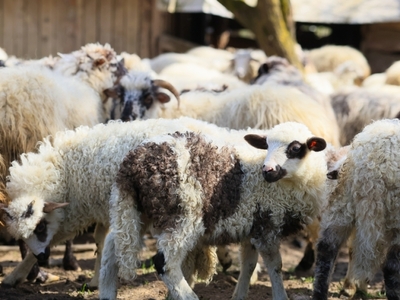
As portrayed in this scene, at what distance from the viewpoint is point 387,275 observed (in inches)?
178

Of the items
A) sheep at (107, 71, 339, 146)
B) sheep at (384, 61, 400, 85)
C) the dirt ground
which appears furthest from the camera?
sheep at (384, 61, 400, 85)

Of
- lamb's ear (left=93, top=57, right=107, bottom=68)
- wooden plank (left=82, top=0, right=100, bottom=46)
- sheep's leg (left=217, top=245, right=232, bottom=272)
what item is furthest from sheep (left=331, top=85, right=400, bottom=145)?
wooden plank (left=82, top=0, right=100, bottom=46)

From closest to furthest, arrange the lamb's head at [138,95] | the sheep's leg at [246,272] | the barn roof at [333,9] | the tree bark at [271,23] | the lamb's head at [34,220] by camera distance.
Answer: the lamb's head at [34,220] < the sheep's leg at [246,272] < the lamb's head at [138,95] < the tree bark at [271,23] < the barn roof at [333,9]

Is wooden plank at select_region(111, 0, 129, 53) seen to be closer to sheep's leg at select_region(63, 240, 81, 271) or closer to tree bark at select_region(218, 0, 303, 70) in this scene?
tree bark at select_region(218, 0, 303, 70)

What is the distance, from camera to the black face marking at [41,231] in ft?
16.7

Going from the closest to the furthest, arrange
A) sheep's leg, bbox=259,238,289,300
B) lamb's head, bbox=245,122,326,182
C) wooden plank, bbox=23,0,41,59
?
1. lamb's head, bbox=245,122,326,182
2. sheep's leg, bbox=259,238,289,300
3. wooden plank, bbox=23,0,41,59

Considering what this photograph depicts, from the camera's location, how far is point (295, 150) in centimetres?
476

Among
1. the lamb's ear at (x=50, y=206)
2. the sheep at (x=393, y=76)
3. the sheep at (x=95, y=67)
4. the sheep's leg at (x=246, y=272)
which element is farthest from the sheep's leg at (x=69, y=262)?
the sheep at (x=393, y=76)

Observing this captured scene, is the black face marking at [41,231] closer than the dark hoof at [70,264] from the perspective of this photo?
Yes

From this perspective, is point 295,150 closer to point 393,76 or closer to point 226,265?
point 226,265

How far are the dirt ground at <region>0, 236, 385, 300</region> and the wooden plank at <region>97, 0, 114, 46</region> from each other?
568 centimetres

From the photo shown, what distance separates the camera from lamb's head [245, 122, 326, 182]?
15.4 feet

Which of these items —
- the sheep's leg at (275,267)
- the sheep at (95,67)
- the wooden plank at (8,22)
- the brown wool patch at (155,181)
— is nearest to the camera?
the brown wool patch at (155,181)

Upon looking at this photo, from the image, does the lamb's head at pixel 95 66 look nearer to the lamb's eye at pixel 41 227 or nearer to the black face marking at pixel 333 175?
the lamb's eye at pixel 41 227
